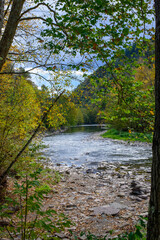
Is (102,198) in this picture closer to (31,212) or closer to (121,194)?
(121,194)

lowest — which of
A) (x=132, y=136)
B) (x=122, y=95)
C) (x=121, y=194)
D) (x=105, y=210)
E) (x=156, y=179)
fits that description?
(x=121, y=194)

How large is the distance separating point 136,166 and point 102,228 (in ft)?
23.9

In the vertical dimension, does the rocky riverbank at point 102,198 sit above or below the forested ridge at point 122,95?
below

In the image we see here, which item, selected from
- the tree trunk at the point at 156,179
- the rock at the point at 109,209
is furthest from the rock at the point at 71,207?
the tree trunk at the point at 156,179

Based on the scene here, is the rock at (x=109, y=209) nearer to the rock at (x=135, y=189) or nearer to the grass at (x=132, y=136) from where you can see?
the rock at (x=135, y=189)

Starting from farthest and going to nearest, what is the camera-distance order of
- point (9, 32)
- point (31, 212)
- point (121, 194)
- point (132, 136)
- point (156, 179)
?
point (121, 194) → point (132, 136) → point (9, 32) → point (31, 212) → point (156, 179)

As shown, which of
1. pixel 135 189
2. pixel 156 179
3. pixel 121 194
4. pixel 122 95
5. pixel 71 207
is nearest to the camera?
pixel 156 179

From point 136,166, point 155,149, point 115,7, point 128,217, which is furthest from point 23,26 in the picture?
point 136,166

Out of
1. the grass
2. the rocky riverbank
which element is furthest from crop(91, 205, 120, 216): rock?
the grass

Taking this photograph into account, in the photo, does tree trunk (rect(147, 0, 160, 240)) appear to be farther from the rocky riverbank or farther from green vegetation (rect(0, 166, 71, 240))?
the rocky riverbank

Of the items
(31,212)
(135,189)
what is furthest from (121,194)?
(31,212)

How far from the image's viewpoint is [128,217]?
4.89 meters

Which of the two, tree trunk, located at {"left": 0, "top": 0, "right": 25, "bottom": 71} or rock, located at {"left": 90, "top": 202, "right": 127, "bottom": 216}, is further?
rock, located at {"left": 90, "top": 202, "right": 127, "bottom": 216}

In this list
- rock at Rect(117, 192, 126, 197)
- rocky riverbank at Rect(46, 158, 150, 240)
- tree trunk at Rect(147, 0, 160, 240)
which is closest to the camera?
tree trunk at Rect(147, 0, 160, 240)
